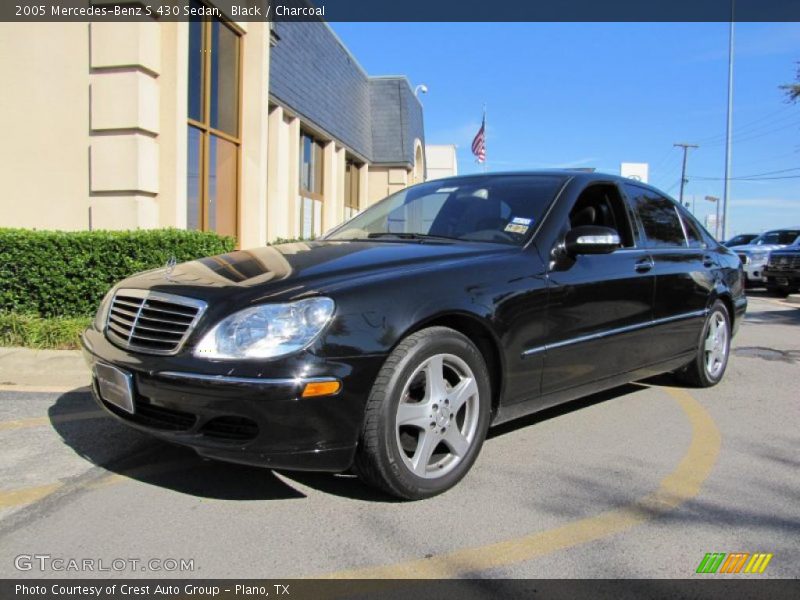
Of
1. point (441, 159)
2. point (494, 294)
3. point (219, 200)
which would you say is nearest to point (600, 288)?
point (494, 294)

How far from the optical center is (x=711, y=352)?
5559 mm

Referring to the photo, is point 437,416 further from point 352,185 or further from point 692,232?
point 352,185

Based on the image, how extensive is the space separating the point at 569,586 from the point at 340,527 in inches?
39.1

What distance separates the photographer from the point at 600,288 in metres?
4.05

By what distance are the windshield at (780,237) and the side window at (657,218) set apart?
17.4 m

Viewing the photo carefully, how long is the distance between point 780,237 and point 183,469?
2192 centimetres

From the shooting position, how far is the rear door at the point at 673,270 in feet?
15.5

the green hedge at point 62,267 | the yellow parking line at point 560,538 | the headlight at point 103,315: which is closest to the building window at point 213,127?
the green hedge at point 62,267

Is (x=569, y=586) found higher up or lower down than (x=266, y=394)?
lower down

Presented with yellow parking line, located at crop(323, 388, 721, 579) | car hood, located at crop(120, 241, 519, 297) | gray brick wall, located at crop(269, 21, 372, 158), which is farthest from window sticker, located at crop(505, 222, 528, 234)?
gray brick wall, located at crop(269, 21, 372, 158)

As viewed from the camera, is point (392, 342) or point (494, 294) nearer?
point (392, 342)

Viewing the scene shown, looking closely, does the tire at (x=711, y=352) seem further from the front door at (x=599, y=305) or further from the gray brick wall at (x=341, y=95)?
the gray brick wall at (x=341, y=95)

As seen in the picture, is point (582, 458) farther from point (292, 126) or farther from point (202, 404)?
point (292, 126)

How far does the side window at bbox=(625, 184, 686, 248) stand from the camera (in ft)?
15.8
